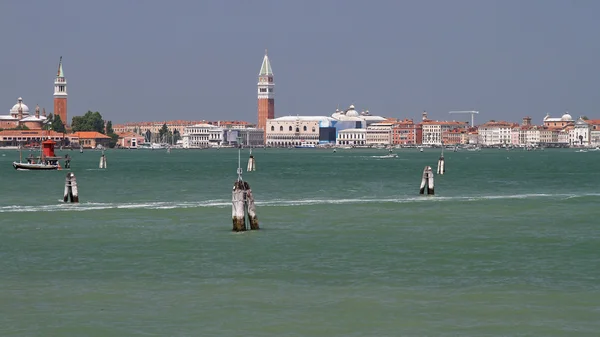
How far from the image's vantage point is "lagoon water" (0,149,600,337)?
606 inches

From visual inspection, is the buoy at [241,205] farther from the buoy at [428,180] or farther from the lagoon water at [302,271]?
the buoy at [428,180]

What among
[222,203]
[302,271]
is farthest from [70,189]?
[302,271]

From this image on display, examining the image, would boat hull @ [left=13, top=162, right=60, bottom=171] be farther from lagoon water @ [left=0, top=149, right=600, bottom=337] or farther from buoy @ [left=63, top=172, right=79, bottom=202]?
lagoon water @ [left=0, top=149, right=600, bottom=337]

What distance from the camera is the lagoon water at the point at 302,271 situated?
1538 centimetres

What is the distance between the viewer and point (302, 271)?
19.8m

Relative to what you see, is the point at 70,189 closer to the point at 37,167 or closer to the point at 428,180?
the point at 428,180

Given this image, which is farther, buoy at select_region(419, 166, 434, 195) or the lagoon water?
buoy at select_region(419, 166, 434, 195)

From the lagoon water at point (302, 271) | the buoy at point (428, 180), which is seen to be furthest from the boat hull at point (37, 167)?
the lagoon water at point (302, 271)

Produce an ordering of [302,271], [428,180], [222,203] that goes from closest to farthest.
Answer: [302,271] → [222,203] → [428,180]

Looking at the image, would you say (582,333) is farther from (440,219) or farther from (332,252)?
(440,219)

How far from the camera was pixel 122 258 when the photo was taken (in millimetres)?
21578

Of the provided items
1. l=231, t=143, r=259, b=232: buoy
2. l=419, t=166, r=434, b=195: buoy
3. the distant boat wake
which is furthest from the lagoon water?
l=419, t=166, r=434, b=195: buoy

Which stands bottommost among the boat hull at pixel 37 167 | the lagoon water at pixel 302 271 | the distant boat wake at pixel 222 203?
the lagoon water at pixel 302 271

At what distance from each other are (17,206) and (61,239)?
489 inches
